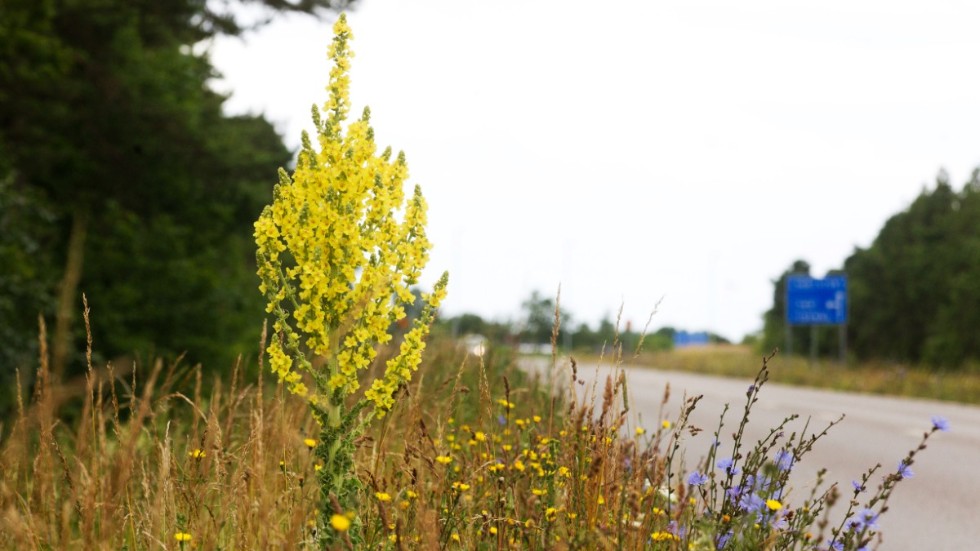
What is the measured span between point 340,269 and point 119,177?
13299 millimetres

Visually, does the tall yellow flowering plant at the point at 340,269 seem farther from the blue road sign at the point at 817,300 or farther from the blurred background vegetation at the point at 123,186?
the blue road sign at the point at 817,300

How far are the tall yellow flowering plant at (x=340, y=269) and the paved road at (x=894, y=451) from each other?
0.97m

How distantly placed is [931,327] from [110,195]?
2649 centimetres

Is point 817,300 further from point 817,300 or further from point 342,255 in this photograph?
point 342,255

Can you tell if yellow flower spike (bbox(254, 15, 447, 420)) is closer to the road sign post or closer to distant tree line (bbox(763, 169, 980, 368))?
the road sign post

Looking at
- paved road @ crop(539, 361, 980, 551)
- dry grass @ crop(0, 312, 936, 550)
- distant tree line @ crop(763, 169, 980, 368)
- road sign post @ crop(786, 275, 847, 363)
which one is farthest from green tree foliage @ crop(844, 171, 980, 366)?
dry grass @ crop(0, 312, 936, 550)

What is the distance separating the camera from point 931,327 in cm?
3108

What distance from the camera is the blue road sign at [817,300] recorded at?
990 inches

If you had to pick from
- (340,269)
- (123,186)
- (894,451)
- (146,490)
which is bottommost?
(894,451)

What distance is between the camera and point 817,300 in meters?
25.5

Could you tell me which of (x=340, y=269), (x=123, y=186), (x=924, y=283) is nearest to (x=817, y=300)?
(x=924, y=283)

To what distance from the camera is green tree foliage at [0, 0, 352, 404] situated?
39.6 ft

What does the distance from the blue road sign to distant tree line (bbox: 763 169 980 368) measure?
5644mm

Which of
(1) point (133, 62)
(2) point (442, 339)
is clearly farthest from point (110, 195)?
(2) point (442, 339)
